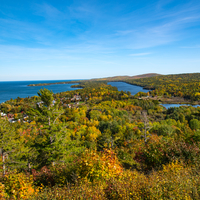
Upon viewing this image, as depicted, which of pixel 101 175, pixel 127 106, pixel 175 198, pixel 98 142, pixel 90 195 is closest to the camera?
pixel 175 198

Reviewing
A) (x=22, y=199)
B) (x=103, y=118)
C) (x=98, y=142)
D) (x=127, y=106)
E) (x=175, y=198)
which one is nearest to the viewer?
(x=175, y=198)

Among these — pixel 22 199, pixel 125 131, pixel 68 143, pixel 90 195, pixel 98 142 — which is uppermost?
pixel 90 195

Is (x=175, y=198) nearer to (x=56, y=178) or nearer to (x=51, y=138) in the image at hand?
(x=56, y=178)

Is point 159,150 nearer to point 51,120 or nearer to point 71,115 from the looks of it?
point 51,120

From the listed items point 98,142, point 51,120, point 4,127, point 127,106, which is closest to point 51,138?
point 51,120

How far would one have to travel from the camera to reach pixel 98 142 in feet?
170

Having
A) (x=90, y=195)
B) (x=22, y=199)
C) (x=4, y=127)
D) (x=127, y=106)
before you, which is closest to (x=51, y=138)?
(x=4, y=127)

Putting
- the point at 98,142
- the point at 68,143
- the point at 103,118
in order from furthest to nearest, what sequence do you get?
the point at 103,118 → the point at 98,142 → the point at 68,143

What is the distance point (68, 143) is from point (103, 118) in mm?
61338

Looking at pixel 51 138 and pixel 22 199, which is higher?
pixel 22 199

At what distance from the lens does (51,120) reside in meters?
14.8

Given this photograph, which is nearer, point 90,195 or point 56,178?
point 90,195

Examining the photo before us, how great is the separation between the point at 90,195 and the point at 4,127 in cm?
1491

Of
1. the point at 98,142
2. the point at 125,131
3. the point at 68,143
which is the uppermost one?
the point at 68,143
